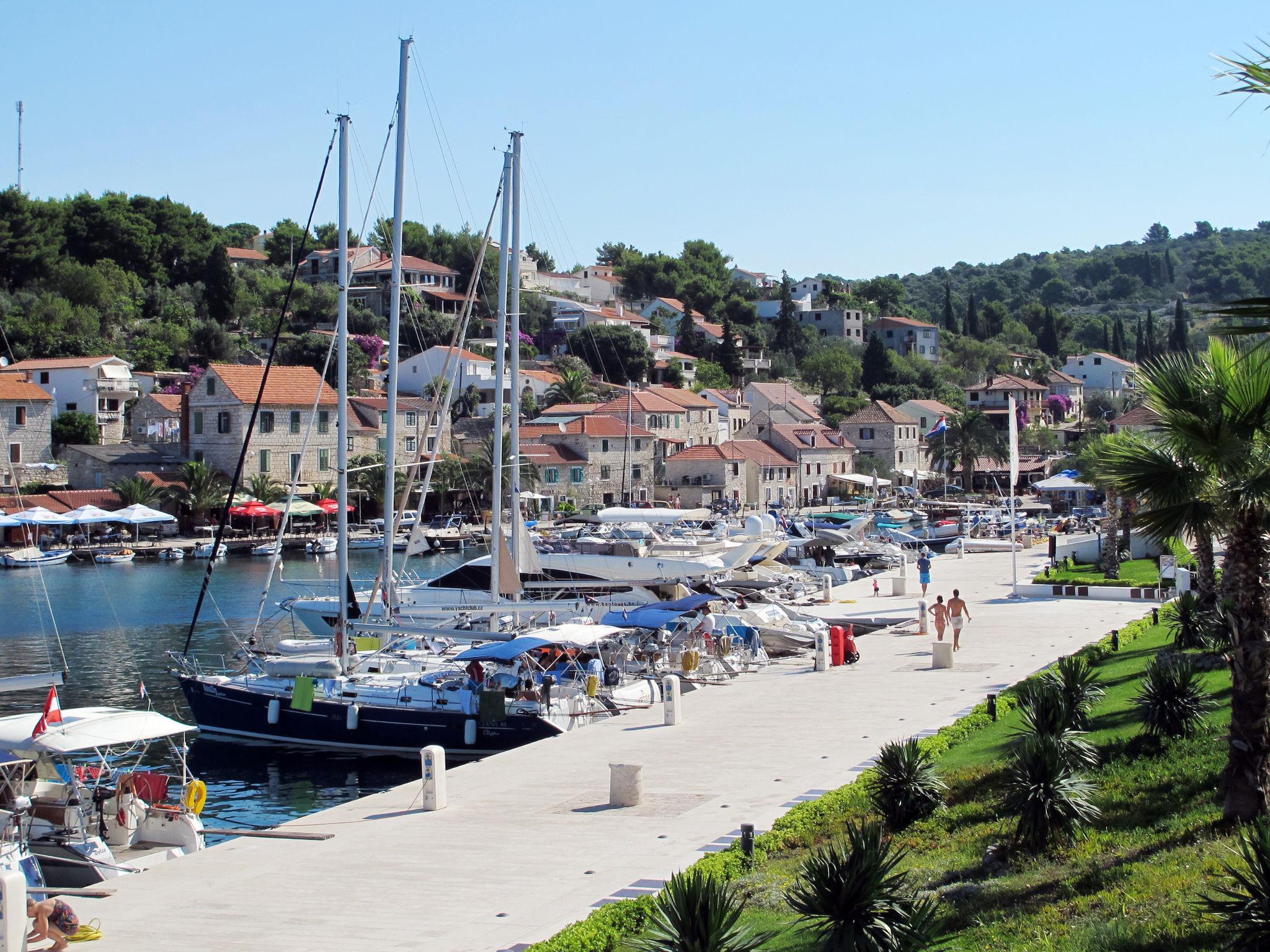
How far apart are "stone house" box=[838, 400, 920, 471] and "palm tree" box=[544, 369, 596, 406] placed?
24390 millimetres

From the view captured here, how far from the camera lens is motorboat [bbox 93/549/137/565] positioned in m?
69.6

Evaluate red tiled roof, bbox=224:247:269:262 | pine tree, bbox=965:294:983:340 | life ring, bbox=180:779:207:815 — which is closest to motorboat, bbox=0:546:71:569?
life ring, bbox=180:779:207:815

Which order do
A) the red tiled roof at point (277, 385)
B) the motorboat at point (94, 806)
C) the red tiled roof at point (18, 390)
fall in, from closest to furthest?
the motorboat at point (94, 806), the red tiled roof at point (18, 390), the red tiled roof at point (277, 385)

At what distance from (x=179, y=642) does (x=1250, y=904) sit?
131 feet

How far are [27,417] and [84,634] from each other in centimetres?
4171

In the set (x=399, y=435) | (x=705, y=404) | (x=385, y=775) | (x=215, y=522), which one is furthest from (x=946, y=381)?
(x=385, y=775)

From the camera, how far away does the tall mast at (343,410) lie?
3045 centimetres

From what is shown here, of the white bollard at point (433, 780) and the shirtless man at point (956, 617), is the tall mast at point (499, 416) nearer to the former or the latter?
the shirtless man at point (956, 617)

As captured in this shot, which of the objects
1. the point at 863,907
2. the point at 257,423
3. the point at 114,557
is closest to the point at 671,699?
the point at 863,907

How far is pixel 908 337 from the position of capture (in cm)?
16588

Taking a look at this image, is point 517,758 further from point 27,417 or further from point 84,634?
point 27,417

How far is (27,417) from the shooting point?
8206 cm

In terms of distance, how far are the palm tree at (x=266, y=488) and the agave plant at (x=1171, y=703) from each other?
6903 cm

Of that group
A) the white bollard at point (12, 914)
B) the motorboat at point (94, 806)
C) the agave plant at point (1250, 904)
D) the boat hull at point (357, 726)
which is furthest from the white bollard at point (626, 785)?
the agave plant at point (1250, 904)
